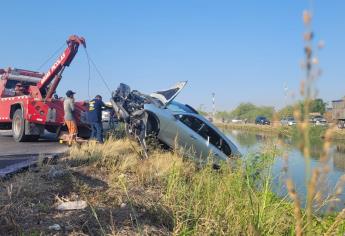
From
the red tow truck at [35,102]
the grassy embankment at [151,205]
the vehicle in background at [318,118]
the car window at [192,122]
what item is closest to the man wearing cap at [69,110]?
the red tow truck at [35,102]

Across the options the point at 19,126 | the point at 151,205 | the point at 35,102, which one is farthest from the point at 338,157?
the point at 19,126

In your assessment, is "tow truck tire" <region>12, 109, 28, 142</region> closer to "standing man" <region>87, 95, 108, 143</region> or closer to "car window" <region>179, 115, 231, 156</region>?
"standing man" <region>87, 95, 108, 143</region>

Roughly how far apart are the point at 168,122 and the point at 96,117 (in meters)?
3.57

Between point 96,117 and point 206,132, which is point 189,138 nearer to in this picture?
point 206,132

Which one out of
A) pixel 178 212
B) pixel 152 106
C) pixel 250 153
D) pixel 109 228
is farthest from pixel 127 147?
pixel 109 228

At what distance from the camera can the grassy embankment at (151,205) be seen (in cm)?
404

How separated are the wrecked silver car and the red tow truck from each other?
327 cm

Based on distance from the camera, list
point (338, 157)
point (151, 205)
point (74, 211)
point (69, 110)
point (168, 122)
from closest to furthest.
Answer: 1. point (338, 157)
2. point (74, 211)
3. point (151, 205)
4. point (168, 122)
5. point (69, 110)

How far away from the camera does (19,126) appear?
49.2ft

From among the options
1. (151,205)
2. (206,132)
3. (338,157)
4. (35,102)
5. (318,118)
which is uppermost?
(318,118)

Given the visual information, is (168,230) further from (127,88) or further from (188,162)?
(127,88)

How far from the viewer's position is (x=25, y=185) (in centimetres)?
546

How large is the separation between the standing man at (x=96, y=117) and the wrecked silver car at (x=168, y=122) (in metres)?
1.97

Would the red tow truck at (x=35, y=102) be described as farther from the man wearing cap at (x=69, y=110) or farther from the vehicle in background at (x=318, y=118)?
the vehicle in background at (x=318, y=118)
